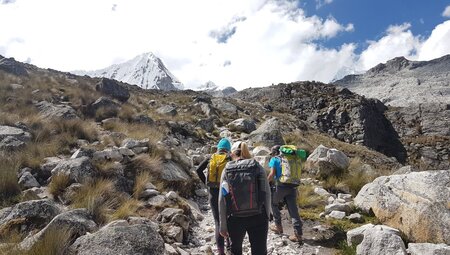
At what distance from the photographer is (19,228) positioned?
16.0 ft

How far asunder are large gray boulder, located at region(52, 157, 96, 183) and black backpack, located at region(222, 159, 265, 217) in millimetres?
3913

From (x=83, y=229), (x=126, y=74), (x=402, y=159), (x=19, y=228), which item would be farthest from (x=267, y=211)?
(x=126, y=74)

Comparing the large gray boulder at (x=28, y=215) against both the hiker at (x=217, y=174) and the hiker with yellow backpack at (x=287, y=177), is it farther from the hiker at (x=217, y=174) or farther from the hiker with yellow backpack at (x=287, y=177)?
the hiker with yellow backpack at (x=287, y=177)

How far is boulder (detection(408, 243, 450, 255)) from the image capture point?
197 inches

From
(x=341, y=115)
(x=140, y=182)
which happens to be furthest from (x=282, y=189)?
(x=341, y=115)

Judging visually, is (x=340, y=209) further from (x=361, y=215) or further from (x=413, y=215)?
(x=413, y=215)

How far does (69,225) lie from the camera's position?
463 centimetres

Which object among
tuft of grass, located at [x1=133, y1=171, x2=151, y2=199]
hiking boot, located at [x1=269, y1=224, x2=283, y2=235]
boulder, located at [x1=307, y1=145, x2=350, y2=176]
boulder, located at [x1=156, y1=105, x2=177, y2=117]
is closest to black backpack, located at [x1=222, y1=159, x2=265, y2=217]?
hiking boot, located at [x1=269, y1=224, x2=283, y2=235]

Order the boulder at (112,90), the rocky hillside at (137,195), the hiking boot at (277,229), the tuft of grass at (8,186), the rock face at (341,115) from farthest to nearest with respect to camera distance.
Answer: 1. the rock face at (341,115)
2. the boulder at (112,90)
3. the hiking boot at (277,229)
4. the tuft of grass at (8,186)
5. the rocky hillside at (137,195)

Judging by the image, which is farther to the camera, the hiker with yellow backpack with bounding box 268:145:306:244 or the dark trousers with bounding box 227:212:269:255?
the hiker with yellow backpack with bounding box 268:145:306:244

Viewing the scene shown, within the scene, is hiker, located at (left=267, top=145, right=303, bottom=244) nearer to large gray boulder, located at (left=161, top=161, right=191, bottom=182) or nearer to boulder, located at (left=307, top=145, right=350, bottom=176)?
large gray boulder, located at (left=161, top=161, right=191, bottom=182)

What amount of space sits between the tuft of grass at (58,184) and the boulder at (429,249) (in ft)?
20.2

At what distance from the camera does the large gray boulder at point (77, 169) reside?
23.7 feet

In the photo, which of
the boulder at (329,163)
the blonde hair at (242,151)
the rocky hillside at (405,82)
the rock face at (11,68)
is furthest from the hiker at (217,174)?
the rocky hillside at (405,82)
